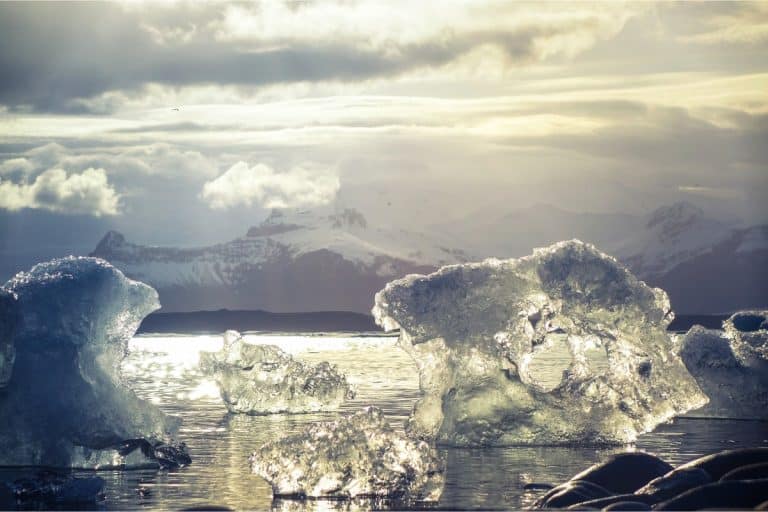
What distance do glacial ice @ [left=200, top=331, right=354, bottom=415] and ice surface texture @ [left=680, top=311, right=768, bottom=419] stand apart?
37.7 ft

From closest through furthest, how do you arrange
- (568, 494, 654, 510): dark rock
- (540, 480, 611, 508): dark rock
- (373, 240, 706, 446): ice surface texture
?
(568, 494, 654, 510): dark rock → (540, 480, 611, 508): dark rock → (373, 240, 706, 446): ice surface texture

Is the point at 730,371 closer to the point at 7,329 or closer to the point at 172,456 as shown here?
the point at 172,456

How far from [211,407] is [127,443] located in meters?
15.8

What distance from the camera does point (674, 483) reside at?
23312mm

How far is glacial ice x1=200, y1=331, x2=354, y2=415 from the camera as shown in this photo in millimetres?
40906

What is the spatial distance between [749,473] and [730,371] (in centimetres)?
1485

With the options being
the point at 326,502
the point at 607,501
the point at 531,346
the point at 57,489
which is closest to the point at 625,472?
the point at 607,501

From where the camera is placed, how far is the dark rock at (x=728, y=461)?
2466 centimetres

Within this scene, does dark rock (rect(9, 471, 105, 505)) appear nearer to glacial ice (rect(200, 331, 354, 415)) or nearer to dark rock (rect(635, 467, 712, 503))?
dark rock (rect(635, 467, 712, 503))

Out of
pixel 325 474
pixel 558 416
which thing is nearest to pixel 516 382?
pixel 558 416

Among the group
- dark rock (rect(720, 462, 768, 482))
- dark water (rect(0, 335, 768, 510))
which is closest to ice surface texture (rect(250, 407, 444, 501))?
dark water (rect(0, 335, 768, 510))

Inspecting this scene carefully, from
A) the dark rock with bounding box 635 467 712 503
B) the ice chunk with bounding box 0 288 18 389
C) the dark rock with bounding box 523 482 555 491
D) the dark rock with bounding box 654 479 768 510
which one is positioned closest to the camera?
the dark rock with bounding box 654 479 768 510

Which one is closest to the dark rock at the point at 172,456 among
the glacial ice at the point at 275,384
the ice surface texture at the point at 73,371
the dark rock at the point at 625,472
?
the ice surface texture at the point at 73,371

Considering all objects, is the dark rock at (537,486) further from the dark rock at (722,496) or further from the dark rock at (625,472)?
the dark rock at (722,496)
